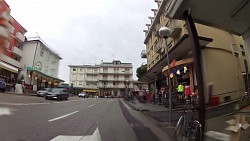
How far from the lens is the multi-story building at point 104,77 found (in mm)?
87938

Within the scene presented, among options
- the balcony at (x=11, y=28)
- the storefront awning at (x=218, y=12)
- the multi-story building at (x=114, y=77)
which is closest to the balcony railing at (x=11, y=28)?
the balcony at (x=11, y=28)

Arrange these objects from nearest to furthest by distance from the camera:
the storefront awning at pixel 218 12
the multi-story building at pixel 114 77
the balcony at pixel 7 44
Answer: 1. the balcony at pixel 7 44
2. the storefront awning at pixel 218 12
3. the multi-story building at pixel 114 77

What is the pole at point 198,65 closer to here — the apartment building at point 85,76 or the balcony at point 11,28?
the balcony at point 11,28

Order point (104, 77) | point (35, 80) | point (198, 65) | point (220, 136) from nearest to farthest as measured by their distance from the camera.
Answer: point (220, 136), point (198, 65), point (35, 80), point (104, 77)

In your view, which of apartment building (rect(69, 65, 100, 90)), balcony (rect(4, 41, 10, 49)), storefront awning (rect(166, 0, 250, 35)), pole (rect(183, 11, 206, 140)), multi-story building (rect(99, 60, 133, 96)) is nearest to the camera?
balcony (rect(4, 41, 10, 49))

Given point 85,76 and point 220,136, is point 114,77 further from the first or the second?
point 220,136

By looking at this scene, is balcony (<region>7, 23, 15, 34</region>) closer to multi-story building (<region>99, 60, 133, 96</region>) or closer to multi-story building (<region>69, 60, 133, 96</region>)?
multi-story building (<region>69, 60, 133, 96</region>)

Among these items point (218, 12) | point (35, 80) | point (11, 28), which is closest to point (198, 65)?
point (218, 12)

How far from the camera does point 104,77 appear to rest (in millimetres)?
89375

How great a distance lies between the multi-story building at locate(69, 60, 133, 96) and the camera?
289ft

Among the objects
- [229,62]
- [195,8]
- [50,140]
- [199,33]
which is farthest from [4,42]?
[50,140]

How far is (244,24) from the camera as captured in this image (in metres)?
2.17

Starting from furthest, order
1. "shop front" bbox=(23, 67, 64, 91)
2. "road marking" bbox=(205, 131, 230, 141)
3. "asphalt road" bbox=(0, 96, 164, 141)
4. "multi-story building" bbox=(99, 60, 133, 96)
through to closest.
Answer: "multi-story building" bbox=(99, 60, 133, 96) < "shop front" bbox=(23, 67, 64, 91) < "asphalt road" bbox=(0, 96, 164, 141) < "road marking" bbox=(205, 131, 230, 141)

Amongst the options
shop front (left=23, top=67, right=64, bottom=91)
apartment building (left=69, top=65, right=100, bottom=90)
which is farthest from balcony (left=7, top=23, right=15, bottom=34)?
apartment building (left=69, top=65, right=100, bottom=90)
